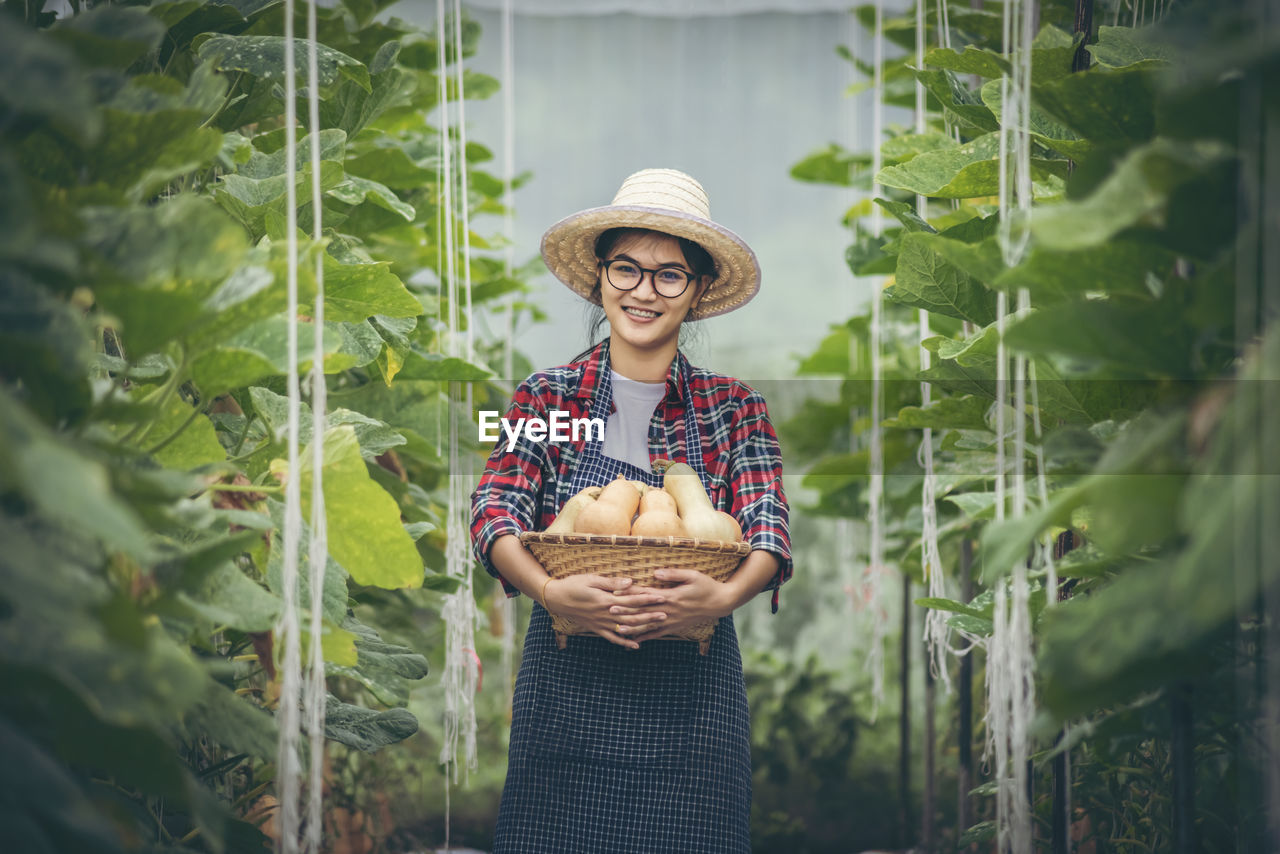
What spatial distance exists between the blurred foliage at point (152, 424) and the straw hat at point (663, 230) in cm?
21

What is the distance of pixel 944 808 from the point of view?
2375 millimetres

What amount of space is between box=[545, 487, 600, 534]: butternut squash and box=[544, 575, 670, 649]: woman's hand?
5 centimetres

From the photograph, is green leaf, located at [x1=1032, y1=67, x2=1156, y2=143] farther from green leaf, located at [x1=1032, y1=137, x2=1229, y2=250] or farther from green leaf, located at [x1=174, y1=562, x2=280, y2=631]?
green leaf, located at [x1=174, y1=562, x2=280, y2=631]

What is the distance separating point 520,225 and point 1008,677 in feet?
6.98

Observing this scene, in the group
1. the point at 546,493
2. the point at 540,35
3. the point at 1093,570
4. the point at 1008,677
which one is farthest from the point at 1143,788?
the point at 540,35

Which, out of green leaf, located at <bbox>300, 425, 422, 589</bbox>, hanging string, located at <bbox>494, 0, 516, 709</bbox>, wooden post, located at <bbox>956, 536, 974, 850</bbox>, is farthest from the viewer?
hanging string, located at <bbox>494, 0, 516, 709</bbox>

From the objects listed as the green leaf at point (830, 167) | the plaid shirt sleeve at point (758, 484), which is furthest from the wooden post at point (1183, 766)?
the green leaf at point (830, 167)

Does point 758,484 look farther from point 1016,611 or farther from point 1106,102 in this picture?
point 1106,102

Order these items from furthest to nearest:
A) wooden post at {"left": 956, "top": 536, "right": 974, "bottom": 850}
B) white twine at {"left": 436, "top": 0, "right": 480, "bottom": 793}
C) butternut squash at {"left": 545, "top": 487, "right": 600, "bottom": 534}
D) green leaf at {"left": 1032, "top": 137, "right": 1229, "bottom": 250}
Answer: wooden post at {"left": 956, "top": 536, "right": 974, "bottom": 850} < white twine at {"left": 436, "top": 0, "right": 480, "bottom": 793} < butternut squash at {"left": 545, "top": 487, "right": 600, "bottom": 534} < green leaf at {"left": 1032, "top": 137, "right": 1229, "bottom": 250}

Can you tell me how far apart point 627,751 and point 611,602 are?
0.20 meters

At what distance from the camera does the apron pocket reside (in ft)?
3.25

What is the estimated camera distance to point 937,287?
994mm

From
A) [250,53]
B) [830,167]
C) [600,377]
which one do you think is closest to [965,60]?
[600,377]

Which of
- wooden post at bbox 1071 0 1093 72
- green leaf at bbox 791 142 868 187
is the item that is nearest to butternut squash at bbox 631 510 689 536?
wooden post at bbox 1071 0 1093 72
